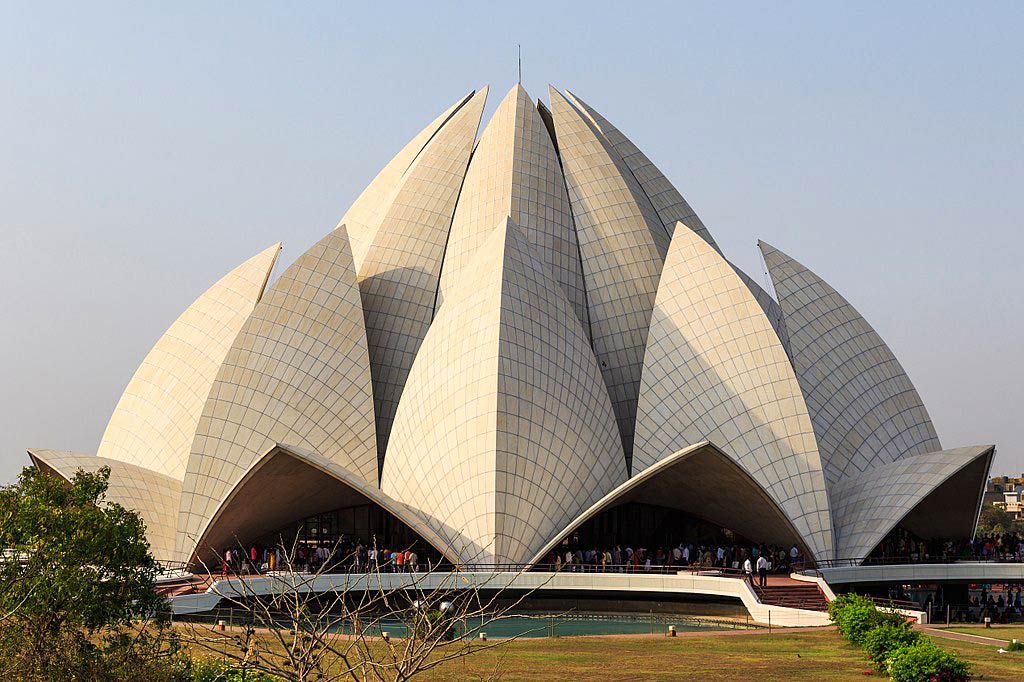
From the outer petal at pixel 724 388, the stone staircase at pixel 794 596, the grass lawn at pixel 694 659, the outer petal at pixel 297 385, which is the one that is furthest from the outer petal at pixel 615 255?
the grass lawn at pixel 694 659

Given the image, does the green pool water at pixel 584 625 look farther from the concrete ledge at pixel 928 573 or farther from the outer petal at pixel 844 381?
the outer petal at pixel 844 381

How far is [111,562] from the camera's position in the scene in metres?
15.8

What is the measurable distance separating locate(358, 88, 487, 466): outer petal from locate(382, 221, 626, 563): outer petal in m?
4.01

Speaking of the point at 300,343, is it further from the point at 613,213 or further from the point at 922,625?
the point at 922,625

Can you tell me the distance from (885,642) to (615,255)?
27.9m

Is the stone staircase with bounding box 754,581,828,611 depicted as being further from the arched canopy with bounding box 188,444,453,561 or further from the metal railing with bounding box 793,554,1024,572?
the arched canopy with bounding box 188,444,453,561

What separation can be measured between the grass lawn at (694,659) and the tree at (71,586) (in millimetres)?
4838

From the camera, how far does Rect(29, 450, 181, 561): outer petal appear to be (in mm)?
40781

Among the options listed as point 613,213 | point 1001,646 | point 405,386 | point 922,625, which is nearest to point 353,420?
point 405,386

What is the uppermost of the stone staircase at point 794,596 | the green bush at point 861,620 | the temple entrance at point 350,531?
the temple entrance at point 350,531

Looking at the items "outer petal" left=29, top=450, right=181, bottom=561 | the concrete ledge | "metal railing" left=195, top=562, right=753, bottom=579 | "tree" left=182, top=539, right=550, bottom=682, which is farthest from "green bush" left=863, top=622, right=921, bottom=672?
"outer petal" left=29, top=450, right=181, bottom=561

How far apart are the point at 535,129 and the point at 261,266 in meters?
12.9

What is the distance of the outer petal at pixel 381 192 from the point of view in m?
50.1

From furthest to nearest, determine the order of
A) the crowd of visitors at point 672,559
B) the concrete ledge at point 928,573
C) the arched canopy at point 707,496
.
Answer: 1. the arched canopy at point 707,496
2. the concrete ledge at point 928,573
3. the crowd of visitors at point 672,559
